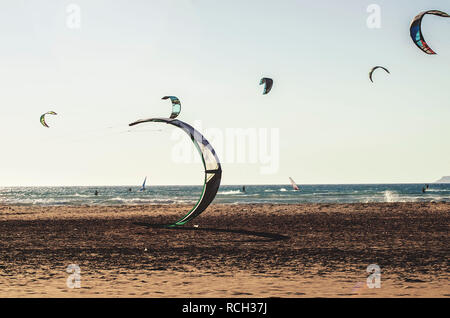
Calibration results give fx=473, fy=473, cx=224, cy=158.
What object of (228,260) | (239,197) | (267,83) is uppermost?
(267,83)

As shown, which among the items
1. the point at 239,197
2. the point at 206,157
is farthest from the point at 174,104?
the point at 239,197

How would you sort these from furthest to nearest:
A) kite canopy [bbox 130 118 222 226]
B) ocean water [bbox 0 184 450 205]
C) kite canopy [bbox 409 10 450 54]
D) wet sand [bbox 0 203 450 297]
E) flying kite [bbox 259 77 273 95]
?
1. ocean water [bbox 0 184 450 205]
2. flying kite [bbox 259 77 273 95]
3. kite canopy [bbox 130 118 222 226]
4. kite canopy [bbox 409 10 450 54]
5. wet sand [bbox 0 203 450 297]

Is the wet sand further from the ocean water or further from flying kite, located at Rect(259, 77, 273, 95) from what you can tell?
the ocean water

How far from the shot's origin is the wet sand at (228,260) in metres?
8.34

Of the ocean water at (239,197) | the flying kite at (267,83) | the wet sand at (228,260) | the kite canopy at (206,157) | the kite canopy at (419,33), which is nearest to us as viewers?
the wet sand at (228,260)

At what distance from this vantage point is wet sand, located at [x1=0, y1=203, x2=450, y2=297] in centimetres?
834

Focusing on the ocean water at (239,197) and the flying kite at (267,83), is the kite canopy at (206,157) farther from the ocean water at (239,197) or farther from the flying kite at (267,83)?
the ocean water at (239,197)

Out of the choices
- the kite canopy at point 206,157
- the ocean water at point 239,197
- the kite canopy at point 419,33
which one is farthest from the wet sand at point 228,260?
the ocean water at point 239,197

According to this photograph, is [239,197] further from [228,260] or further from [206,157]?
[228,260]

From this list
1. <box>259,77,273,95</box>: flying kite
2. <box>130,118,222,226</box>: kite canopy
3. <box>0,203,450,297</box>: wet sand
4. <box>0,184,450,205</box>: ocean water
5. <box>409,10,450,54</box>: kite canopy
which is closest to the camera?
<box>0,203,450,297</box>: wet sand

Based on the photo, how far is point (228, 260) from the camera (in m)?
11.5


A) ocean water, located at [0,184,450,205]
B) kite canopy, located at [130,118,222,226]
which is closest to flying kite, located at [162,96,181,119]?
kite canopy, located at [130,118,222,226]

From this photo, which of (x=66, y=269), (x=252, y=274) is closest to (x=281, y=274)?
(x=252, y=274)
